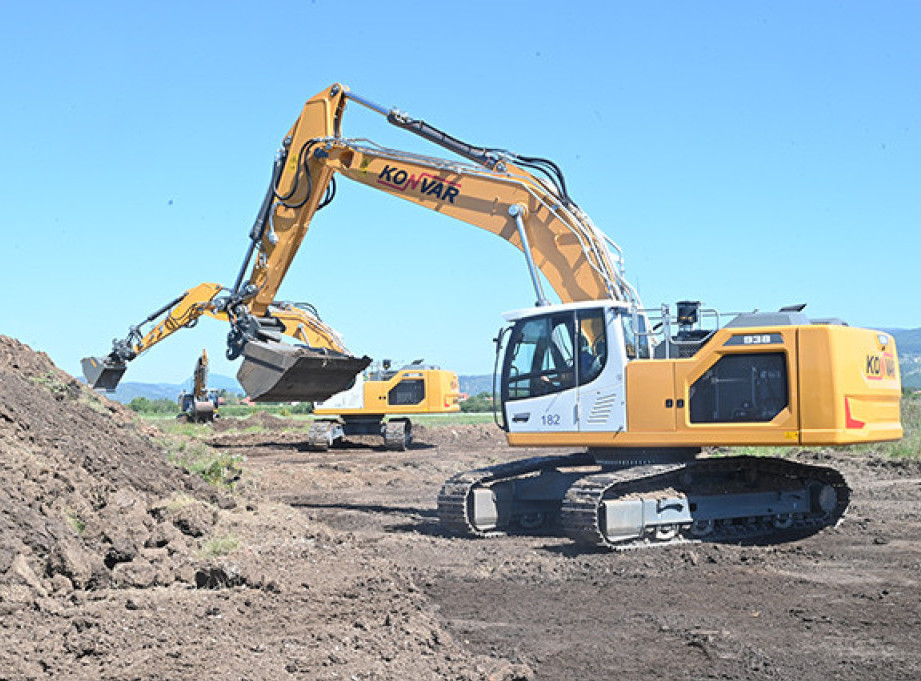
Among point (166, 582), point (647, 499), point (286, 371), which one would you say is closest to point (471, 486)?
point (647, 499)

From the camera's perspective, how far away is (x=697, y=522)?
11031 millimetres

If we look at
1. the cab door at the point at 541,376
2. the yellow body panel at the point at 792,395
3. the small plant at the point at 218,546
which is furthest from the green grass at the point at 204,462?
the yellow body panel at the point at 792,395

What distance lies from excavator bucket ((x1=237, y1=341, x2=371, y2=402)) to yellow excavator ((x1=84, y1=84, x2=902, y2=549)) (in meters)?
0.03

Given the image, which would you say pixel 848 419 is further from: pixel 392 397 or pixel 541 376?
pixel 392 397

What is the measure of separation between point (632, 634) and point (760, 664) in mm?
1017

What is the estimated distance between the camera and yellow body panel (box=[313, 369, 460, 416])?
26.8 metres

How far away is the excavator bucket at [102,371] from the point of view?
807 inches

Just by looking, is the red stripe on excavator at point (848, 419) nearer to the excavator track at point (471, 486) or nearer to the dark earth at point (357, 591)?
the dark earth at point (357, 591)

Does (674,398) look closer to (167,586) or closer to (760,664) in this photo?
(760,664)

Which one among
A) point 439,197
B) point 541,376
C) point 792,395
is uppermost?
point 439,197

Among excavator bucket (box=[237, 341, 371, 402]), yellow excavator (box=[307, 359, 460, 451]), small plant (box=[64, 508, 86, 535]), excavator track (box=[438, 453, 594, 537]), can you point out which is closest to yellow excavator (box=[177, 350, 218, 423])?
yellow excavator (box=[307, 359, 460, 451])

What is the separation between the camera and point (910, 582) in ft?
29.4

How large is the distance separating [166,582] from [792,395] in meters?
6.23

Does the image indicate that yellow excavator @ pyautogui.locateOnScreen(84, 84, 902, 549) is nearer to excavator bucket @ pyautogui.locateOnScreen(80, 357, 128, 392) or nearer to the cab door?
the cab door
